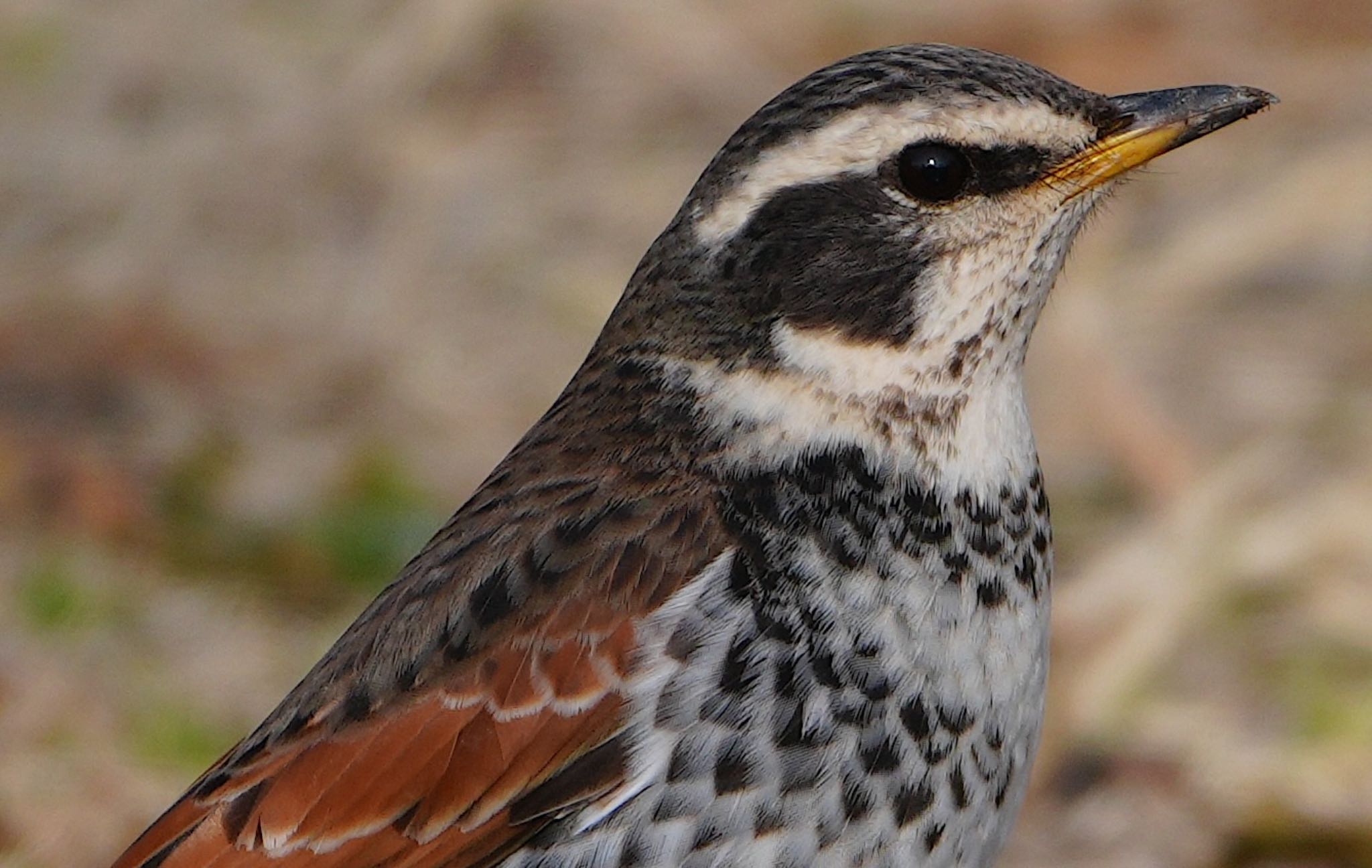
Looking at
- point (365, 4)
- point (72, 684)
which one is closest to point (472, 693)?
point (72, 684)

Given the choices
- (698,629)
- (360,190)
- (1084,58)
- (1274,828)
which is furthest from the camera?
(1084,58)

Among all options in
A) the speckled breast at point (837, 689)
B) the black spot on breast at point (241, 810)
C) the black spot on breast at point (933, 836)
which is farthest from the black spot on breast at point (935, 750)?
the black spot on breast at point (241, 810)

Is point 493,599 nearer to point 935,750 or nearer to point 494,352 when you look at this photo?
point 935,750

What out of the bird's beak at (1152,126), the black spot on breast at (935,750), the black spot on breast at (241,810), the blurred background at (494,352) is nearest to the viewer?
the black spot on breast at (935,750)

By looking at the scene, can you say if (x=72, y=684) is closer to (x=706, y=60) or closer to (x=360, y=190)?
(x=360, y=190)

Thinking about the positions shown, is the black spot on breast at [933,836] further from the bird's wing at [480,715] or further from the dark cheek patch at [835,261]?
the dark cheek patch at [835,261]

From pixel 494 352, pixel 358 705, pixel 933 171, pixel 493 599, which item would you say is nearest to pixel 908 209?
pixel 933 171

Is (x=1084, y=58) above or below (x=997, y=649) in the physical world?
above
